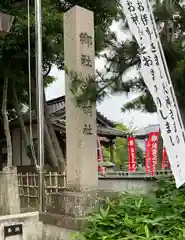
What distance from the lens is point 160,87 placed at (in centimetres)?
371

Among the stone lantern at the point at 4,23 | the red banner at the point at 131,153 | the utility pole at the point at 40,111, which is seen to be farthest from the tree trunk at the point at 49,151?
the stone lantern at the point at 4,23

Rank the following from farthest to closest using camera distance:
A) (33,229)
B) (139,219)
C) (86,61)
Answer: (86,61)
(33,229)
(139,219)

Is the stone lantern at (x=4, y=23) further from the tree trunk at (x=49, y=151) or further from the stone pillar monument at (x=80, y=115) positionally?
the tree trunk at (x=49, y=151)

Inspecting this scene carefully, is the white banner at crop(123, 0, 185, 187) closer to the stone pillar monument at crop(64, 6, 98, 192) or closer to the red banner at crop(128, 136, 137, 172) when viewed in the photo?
the stone pillar monument at crop(64, 6, 98, 192)

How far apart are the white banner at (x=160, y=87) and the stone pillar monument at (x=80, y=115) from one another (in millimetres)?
1133

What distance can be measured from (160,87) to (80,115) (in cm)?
156

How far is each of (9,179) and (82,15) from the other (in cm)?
281

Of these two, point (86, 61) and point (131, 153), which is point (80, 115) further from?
point (131, 153)

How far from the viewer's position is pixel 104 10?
10.9m

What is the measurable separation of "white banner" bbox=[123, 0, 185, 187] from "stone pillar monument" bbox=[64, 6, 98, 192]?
1133 millimetres

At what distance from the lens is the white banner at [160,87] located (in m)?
3.64

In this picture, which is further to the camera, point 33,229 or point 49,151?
point 49,151

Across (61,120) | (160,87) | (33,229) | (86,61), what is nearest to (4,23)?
(86,61)

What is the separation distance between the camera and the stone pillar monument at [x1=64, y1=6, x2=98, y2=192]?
4.74 metres
